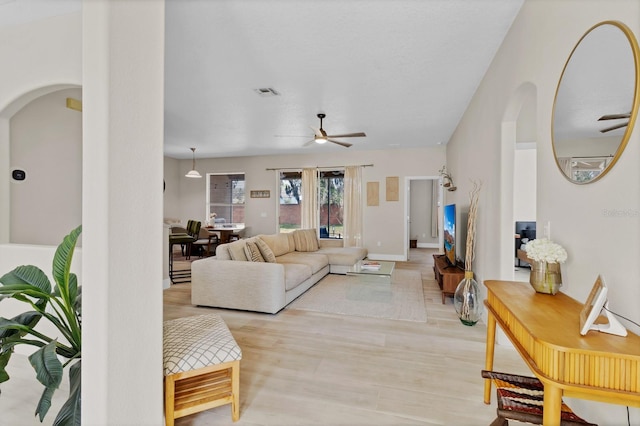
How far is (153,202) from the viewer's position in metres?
1.39

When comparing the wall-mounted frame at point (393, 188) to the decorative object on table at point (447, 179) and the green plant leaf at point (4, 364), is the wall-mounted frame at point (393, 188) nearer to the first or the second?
the decorative object on table at point (447, 179)

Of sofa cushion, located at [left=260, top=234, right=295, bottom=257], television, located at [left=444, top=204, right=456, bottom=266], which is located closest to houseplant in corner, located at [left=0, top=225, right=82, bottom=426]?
sofa cushion, located at [left=260, top=234, right=295, bottom=257]

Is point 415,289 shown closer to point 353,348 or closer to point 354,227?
point 353,348

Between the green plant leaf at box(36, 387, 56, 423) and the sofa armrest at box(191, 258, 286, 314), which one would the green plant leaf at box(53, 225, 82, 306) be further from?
the sofa armrest at box(191, 258, 286, 314)

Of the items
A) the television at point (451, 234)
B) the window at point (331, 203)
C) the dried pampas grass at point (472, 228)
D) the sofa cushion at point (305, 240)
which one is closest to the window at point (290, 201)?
the window at point (331, 203)

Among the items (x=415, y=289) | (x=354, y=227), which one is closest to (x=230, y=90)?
(x=415, y=289)

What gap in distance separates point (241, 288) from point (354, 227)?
4589 millimetres

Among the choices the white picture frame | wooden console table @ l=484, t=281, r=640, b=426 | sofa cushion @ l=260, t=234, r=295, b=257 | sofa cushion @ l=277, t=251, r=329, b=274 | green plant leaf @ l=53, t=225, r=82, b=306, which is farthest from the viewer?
sofa cushion @ l=260, t=234, r=295, b=257

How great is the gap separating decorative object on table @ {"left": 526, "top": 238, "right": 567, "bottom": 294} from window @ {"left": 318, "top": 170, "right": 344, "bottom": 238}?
6.59 meters

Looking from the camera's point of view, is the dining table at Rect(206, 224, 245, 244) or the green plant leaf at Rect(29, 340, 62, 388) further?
the dining table at Rect(206, 224, 245, 244)

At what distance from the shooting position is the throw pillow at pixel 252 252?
3.96 m

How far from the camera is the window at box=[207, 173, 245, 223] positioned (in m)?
9.10

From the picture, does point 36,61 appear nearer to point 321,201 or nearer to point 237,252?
point 237,252

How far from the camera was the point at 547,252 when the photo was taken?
153cm
